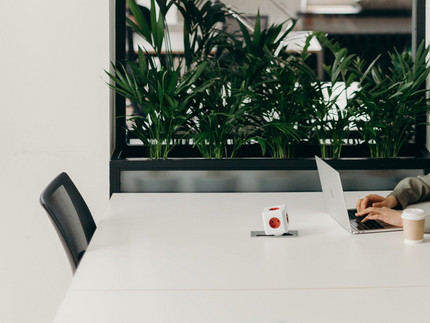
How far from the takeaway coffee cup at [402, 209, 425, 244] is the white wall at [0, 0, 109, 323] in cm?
180

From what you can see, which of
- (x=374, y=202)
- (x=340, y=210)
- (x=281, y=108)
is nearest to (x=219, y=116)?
(x=281, y=108)

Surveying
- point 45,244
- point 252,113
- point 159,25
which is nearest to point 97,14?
point 159,25

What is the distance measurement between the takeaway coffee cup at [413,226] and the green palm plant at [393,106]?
1082 millimetres

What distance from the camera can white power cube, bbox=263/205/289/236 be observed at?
2129 mm

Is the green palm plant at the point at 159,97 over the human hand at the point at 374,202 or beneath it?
over

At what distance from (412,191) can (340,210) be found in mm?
550

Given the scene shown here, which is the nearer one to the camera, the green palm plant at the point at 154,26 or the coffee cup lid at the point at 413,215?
the coffee cup lid at the point at 413,215

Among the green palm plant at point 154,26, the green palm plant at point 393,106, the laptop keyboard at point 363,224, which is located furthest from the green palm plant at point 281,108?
the laptop keyboard at point 363,224

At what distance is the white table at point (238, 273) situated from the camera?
1464mm

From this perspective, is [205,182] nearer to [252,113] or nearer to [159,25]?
[252,113]

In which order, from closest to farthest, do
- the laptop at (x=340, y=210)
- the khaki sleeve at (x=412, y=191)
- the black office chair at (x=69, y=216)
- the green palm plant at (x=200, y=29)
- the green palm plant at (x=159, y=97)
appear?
the black office chair at (x=69, y=216), the laptop at (x=340, y=210), the khaki sleeve at (x=412, y=191), the green palm plant at (x=159, y=97), the green palm plant at (x=200, y=29)

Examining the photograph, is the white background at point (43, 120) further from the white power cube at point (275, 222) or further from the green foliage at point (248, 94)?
the white power cube at point (275, 222)

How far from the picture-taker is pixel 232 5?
11.3 ft

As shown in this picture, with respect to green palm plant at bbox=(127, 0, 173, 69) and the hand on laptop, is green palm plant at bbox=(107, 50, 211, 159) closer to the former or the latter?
green palm plant at bbox=(127, 0, 173, 69)
